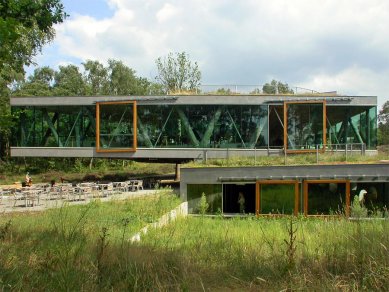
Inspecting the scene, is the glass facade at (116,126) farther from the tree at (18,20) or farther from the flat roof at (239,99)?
the tree at (18,20)

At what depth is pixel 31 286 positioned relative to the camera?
4.18 meters

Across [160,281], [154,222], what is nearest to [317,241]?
[160,281]

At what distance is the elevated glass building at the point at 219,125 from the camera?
3162 centimetres

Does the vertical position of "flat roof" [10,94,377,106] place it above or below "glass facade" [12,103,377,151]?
above

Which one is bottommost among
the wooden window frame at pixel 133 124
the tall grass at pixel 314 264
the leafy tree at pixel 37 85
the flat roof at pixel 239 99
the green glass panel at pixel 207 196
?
the green glass panel at pixel 207 196

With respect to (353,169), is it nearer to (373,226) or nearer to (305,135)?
(305,135)

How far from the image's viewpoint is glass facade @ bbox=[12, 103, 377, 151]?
31656 mm

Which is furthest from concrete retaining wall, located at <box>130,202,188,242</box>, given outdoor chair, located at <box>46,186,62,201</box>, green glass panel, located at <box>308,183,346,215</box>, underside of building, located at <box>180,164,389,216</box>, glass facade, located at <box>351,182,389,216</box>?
glass facade, located at <box>351,182,389,216</box>

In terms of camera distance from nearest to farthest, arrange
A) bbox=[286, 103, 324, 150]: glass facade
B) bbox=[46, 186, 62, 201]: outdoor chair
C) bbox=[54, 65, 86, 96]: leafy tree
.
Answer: bbox=[46, 186, 62, 201]: outdoor chair, bbox=[286, 103, 324, 150]: glass facade, bbox=[54, 65, 86, 96]: leafy tree

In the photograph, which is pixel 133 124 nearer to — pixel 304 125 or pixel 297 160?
pixel 304 125

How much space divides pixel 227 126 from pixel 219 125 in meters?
0.59

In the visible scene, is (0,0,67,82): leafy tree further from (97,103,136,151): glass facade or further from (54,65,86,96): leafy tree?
(54,65,86,96): leafy tree

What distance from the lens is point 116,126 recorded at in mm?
33500

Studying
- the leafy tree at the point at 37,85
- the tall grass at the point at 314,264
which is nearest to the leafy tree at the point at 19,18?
the tall grass at the point at 314,264
